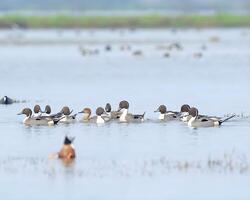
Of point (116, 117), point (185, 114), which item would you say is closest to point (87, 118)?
point (116, 117)

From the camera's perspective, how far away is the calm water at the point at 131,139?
21.5 metres

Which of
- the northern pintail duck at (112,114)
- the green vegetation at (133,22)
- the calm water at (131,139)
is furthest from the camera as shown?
the green vegetation at (133,22)

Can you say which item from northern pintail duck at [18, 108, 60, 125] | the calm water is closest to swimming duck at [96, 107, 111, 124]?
the calm water

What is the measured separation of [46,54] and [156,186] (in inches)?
1801

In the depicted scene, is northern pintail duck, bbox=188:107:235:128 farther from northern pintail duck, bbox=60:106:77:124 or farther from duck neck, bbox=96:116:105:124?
northern pintail duck, bbox=60:106:77:124

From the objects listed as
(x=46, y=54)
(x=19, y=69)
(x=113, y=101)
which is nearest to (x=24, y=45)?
(x=46, y=54)

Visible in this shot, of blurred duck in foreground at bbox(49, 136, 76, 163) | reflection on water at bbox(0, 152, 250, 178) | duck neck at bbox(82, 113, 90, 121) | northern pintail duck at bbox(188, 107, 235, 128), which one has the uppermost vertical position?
duck neck at bbox(82, 113, 90, 121)

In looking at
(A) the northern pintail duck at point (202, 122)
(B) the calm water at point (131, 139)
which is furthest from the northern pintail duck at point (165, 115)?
(A) the northern pintail duck at point (202, 122)

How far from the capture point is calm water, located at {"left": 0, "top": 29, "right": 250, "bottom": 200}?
846 inches

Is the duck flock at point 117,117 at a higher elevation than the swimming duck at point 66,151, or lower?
higher

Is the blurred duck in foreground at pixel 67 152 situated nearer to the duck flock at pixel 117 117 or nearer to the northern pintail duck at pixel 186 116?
the duck flock at pixel 117 117

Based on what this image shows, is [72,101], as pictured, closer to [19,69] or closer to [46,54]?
[19,69]

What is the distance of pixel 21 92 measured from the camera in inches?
1638

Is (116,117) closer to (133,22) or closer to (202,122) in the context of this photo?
(202,122)
